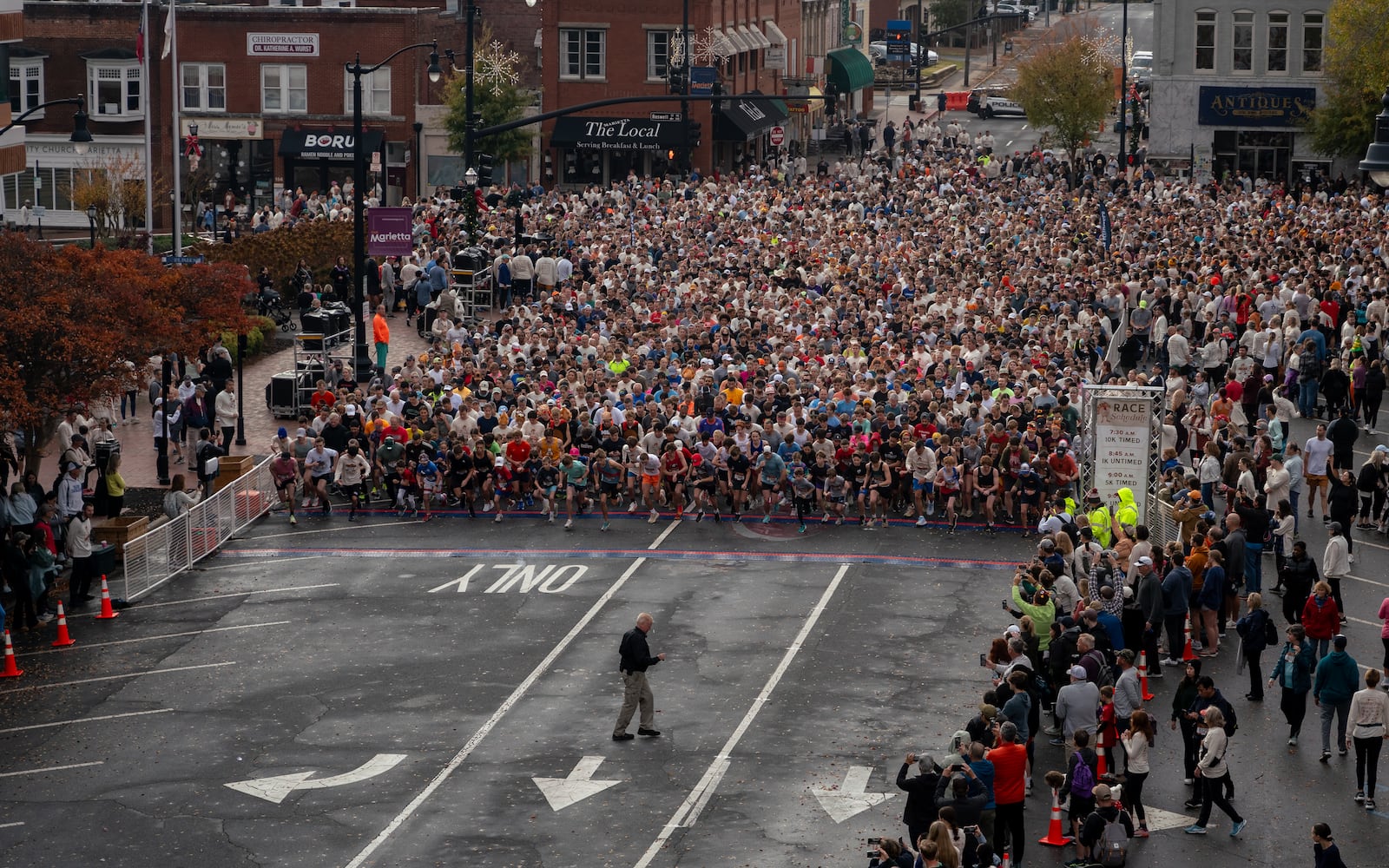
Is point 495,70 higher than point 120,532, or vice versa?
point 495,70

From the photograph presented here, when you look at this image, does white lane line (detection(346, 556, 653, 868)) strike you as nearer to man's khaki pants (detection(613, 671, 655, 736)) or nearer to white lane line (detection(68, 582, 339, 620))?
man's khaki pants (detection(613, 671, 655, 736))

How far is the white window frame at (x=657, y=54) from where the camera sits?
7138 cm

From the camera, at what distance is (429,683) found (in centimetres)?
2236

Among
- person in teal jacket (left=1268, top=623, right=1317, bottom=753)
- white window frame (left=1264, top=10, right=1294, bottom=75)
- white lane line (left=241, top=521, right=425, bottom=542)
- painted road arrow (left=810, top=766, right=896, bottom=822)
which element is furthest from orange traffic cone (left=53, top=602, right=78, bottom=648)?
white window frame (left=1264, top=10, right=1294, bottom=75)

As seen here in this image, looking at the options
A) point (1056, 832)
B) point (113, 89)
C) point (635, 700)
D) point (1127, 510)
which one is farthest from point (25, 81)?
point (1056, 832)

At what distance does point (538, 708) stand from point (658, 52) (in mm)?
53015

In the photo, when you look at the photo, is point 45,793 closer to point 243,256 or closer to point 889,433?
point 889,433

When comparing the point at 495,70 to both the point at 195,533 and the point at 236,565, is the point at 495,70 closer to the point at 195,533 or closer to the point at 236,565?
the point at 195,533

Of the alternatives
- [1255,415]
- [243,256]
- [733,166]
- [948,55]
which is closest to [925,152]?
[733,166]

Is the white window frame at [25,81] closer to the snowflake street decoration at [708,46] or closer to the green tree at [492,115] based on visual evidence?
the green tree at [492,115]

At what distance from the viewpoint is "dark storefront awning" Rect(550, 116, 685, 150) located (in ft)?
229

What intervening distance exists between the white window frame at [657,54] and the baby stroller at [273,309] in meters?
28.7

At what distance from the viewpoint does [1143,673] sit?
73.6ft

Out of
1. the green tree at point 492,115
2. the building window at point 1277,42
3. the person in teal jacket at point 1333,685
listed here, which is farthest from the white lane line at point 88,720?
the building window at point 1277,42
